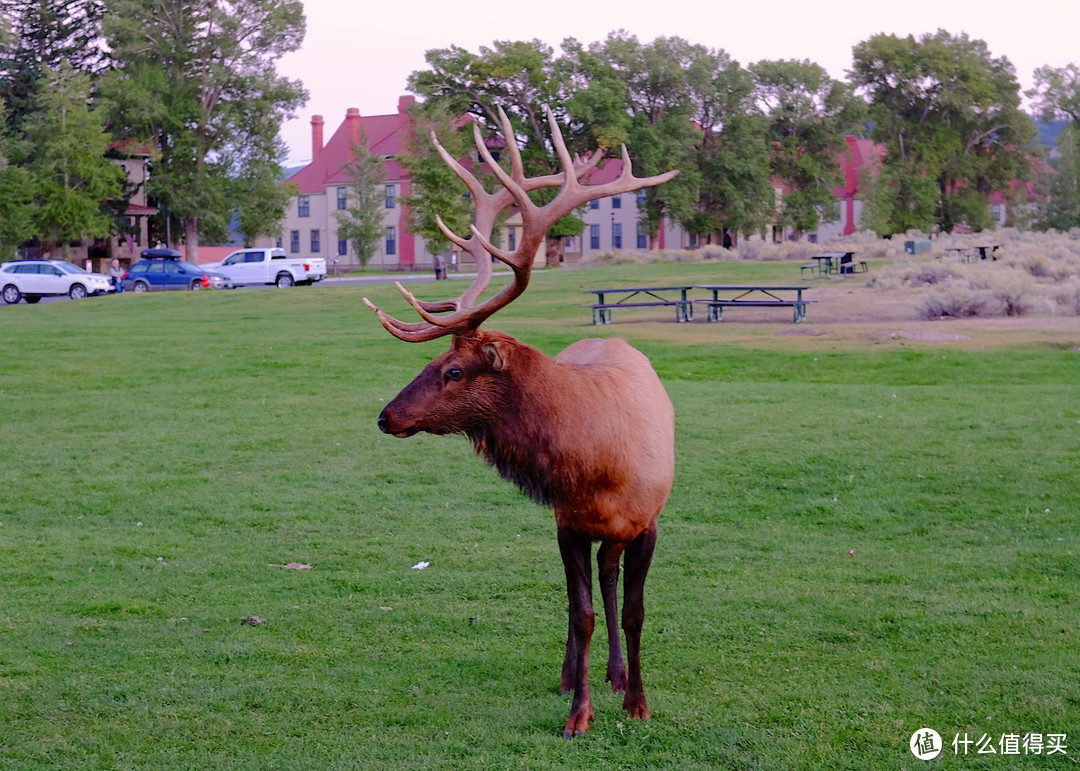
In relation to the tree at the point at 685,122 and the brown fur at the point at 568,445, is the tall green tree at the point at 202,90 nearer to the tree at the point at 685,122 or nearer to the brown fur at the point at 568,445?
the tree at the point at 685,122

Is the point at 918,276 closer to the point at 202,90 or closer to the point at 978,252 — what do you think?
the point at 978,252

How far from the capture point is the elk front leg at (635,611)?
5.49 m

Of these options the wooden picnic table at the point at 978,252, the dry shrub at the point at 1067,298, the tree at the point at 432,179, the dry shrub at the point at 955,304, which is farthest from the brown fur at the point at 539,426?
the tree at the point at 432,179

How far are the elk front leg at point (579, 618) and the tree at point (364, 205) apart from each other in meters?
67.3

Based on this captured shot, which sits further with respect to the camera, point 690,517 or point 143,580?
point 690,517

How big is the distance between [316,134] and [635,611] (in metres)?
84.4

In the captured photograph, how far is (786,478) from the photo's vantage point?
10.7 metres

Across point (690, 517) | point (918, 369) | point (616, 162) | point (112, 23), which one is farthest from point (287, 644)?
point (616, 162)

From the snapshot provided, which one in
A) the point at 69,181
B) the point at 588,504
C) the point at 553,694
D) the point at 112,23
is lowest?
the point at 553,694

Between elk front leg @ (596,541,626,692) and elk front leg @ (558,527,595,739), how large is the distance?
0.26ft

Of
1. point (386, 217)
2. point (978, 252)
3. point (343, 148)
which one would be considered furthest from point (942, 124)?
point (343, 148)

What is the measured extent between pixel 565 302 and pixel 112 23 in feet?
113

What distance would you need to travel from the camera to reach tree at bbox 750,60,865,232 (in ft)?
234

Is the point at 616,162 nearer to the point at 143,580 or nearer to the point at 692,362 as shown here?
the point at 692,362
